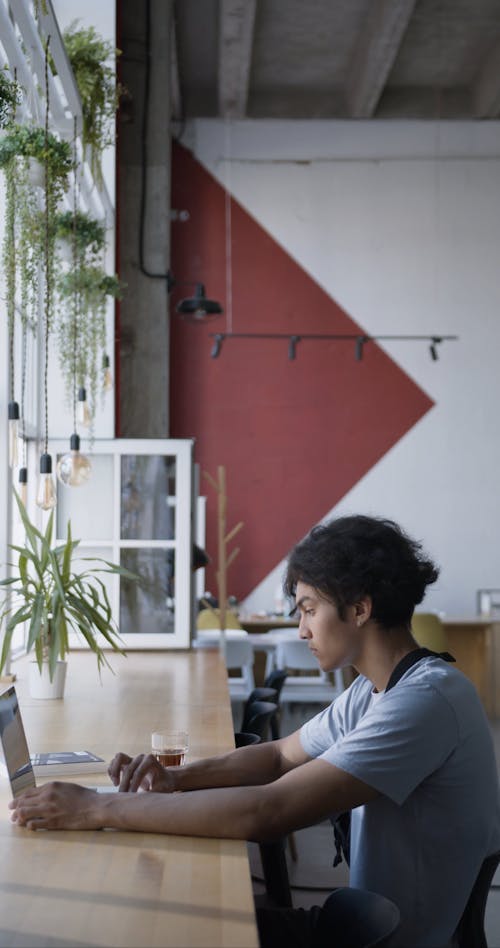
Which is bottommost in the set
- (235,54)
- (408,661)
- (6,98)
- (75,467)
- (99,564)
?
(99,564)

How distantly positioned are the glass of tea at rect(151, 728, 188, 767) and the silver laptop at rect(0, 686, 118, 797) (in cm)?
15

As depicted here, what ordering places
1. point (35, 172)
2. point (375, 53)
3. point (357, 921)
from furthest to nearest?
point (375, 53)
point (35, 172)
point (357, 921)

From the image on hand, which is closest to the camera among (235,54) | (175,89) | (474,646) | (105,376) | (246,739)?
(246,739)

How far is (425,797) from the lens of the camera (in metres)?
1.95

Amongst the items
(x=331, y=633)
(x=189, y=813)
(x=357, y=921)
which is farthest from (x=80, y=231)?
(x=357, y=921)

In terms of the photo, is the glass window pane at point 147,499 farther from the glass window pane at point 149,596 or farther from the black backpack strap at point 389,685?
the black backpack strap at point 389,685

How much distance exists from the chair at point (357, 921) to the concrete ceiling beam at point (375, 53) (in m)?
8.42

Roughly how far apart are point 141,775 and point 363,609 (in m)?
0.56

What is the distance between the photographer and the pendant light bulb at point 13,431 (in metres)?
4.49

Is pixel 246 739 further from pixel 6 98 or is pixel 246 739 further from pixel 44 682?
pixel 6 98

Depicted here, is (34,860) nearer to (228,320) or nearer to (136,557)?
(136,557)

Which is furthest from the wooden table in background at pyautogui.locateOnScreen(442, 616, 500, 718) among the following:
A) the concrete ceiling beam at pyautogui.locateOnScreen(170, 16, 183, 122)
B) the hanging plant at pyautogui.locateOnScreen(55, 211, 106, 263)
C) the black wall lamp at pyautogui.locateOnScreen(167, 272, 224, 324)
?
the concrete ceiling beam at pyautogui.locateOnScreen(170, 16, 183, 122)

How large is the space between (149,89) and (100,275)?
242cm

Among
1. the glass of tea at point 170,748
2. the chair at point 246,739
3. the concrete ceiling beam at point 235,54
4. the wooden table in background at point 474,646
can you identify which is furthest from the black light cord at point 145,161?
the glass of tea at point 170,748
